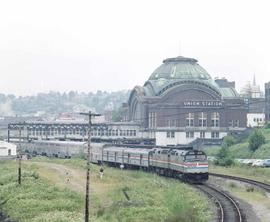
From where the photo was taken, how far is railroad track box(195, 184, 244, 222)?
3682cm

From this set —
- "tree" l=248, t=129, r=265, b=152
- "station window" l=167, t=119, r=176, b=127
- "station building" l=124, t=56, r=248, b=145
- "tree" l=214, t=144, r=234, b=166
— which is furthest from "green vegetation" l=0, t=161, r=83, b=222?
"station window" l=167, t=119, r=176, b=127

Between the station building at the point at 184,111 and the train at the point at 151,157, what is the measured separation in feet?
121

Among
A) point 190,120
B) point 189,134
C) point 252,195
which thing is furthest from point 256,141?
point 252,195

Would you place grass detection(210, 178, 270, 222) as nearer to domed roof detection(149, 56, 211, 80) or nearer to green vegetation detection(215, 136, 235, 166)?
green vegetation detection(215, 136, 235, 166)

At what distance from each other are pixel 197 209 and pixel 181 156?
55.6 feet

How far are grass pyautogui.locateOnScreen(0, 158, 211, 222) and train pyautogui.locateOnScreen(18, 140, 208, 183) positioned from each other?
162 cm

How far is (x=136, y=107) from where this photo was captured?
534 ft

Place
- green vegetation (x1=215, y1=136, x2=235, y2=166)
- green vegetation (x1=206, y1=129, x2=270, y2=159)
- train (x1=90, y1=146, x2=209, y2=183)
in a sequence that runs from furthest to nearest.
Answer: green vegetation (x1=206, y1=129, x2=270, y2=159)
green vegetation (x1=215, y1=136, x2=235, y2=166)
train (x1=90, y1=146, x2=209, y2=183)

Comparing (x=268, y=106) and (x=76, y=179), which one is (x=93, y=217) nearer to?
(x=76, y=179)

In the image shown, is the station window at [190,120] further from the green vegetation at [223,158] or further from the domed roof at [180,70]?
the green vegetation at [223,158]

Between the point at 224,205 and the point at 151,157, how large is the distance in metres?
27.0

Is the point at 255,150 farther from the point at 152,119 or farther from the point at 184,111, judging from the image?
the point at 152,119

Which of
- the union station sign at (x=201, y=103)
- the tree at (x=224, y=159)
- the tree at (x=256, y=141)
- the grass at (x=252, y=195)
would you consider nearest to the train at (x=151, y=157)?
the grass at (x=252, y=195)

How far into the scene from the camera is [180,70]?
162 m
